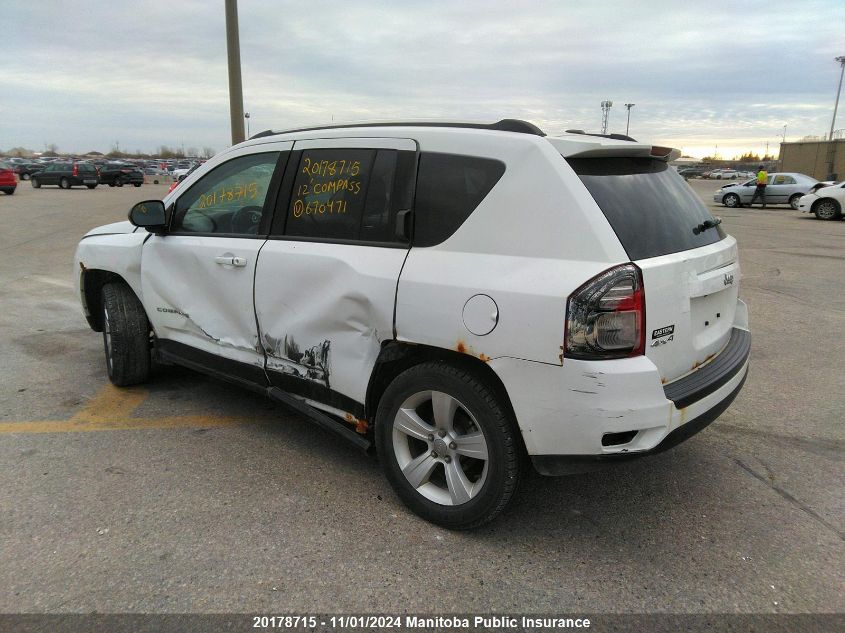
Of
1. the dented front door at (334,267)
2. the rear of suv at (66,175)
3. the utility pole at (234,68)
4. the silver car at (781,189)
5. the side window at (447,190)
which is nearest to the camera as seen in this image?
the side window at (447,190)

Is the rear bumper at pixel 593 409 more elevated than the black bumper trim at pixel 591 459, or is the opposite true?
the rear bumper at pixel 593 409

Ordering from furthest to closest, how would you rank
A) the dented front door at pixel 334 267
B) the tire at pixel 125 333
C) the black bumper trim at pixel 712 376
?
the tire at pixel 125 333, the dented front door at pixel 334 267, the black bumper trim at pixel 712 376

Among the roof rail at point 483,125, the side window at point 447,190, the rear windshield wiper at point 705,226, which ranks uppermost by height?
the roof rail at point 483,125

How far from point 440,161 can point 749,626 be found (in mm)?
2244

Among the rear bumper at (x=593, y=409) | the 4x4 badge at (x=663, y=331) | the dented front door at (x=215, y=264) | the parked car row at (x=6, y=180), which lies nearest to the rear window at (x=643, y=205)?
the 4x4 badge at (x=663, y=331)

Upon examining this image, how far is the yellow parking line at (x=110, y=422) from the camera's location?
3967 mm

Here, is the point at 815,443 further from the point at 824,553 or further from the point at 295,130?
the point at 295,130

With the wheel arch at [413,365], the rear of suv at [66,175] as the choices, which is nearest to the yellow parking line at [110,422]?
the wheel arch at [413,365]

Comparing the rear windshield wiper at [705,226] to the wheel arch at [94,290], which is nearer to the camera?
the rear windshield wiper at [705,226]

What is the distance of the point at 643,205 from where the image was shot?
2.73m

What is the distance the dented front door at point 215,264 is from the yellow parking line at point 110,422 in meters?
0.43

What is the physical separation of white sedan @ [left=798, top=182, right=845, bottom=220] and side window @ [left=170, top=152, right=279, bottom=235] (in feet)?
70.7

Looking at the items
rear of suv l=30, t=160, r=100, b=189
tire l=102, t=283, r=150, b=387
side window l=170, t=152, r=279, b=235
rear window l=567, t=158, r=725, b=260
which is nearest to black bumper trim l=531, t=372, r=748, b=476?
rear window l=567, t=158, r=725, b=260

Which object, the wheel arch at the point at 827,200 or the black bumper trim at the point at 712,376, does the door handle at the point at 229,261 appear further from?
the wheel arch at the point at 827,200
